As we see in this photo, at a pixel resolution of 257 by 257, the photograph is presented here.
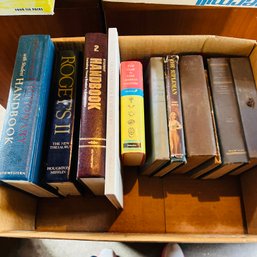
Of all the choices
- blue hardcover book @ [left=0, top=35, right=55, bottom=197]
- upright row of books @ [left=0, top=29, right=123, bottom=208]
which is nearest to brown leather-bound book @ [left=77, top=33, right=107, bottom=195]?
upright row of books @ [left=0, top=29, right=123, bottom=208]

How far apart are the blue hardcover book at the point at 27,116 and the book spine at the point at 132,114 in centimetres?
19

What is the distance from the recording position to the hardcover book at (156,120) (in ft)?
1.96

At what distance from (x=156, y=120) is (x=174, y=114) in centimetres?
5

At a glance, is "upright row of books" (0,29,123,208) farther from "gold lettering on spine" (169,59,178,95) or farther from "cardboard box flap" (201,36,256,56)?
"cardboard box flap" (201,36,256,56)

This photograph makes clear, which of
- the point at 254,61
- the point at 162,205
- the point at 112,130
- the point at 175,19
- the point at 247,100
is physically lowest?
the point at 162,205

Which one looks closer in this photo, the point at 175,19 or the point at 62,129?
the point at 62,129

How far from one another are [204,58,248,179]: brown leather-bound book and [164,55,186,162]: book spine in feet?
0.33

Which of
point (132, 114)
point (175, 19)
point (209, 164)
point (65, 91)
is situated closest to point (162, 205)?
point (209, 164)

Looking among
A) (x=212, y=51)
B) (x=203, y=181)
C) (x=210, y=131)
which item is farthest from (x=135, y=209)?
(x=212, y=51)

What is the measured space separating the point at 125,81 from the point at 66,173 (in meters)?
0.27

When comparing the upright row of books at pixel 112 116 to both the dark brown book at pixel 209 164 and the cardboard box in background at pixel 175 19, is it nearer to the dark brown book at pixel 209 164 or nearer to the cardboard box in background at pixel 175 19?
the dark brown book at pixel 209 164

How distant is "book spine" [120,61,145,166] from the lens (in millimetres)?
571

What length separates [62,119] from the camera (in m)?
0.59

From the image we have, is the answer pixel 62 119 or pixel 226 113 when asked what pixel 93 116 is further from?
pixel 226 113
